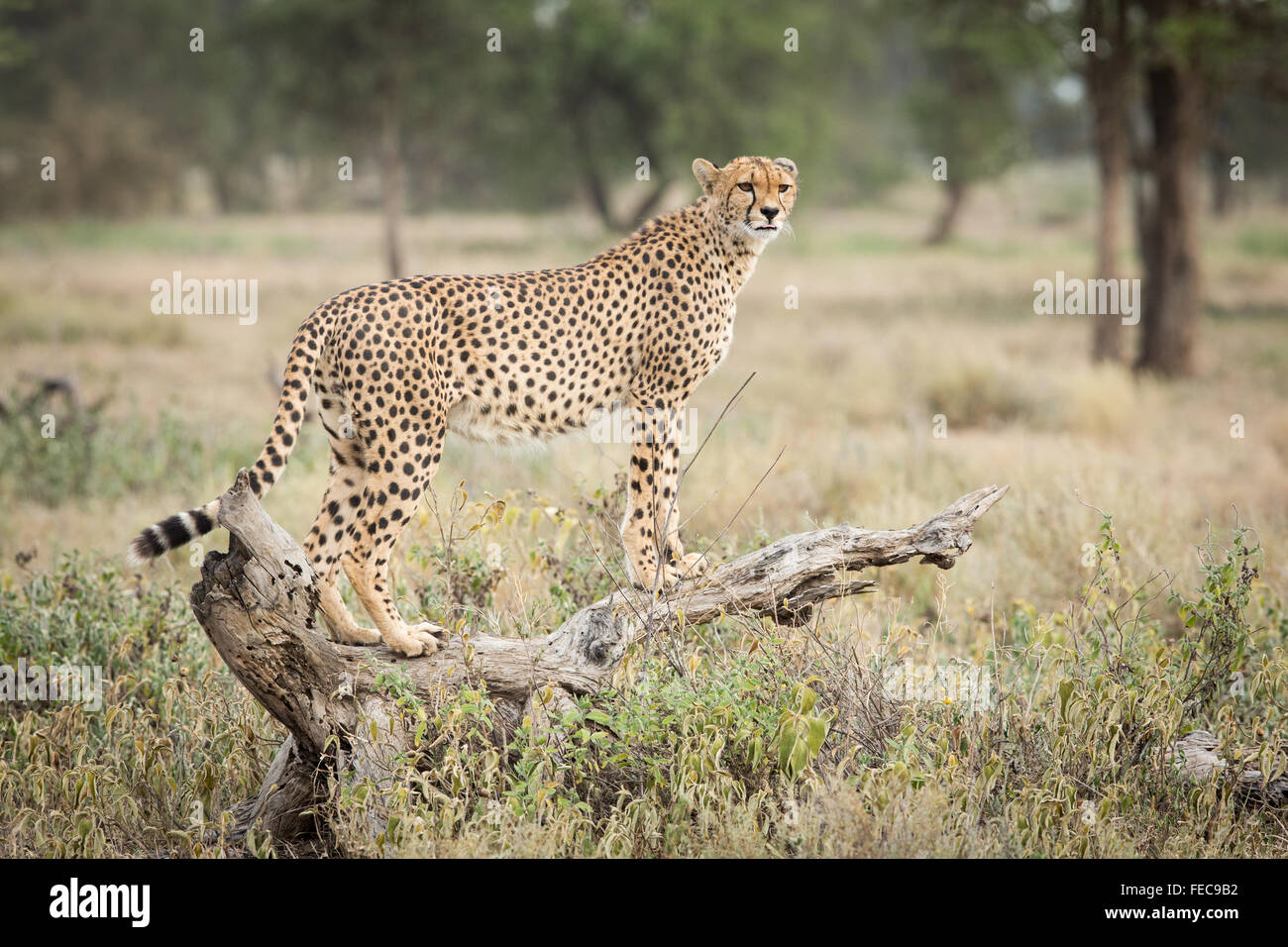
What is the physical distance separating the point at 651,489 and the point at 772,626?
0.77 m

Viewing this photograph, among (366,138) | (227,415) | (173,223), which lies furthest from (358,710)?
(173,223)

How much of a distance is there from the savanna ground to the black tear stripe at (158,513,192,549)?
2.77 ft

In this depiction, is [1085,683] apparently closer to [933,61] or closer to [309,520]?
[309,520]

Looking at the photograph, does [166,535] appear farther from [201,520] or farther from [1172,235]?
[1172,235]

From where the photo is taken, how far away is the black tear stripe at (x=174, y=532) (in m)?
3.41

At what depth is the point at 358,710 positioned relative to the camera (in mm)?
3836

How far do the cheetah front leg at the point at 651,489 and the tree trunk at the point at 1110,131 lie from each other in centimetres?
992

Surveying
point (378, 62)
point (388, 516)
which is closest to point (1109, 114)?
point (388, 516)

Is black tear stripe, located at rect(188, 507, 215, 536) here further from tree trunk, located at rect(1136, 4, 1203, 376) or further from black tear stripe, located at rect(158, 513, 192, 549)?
tree trunk, located at rect(1136, 4, 1203, 376)

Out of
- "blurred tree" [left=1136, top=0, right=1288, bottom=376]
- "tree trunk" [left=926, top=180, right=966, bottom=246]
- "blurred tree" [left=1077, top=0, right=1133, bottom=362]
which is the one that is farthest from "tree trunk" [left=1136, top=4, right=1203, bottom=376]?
"tree trunk" [left=926, top=180, right=966, bottom=246]

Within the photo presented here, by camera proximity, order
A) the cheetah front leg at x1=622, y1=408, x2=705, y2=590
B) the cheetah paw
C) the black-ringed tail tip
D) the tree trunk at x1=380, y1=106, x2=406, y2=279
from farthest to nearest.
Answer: the tree trunk at x1=380, y1=106, x2=406, y2=279 → the cheetah front leg at x1=622, y1=408, x2=705, y2=590 → the cheetah paw → the black-ringed tail tip

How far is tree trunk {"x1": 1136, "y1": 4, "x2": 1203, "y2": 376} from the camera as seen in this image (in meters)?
13.3

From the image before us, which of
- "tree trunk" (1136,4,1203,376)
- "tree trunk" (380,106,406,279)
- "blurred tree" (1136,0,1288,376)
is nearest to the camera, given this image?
"blurred tree" (1136,0,1288,376)
